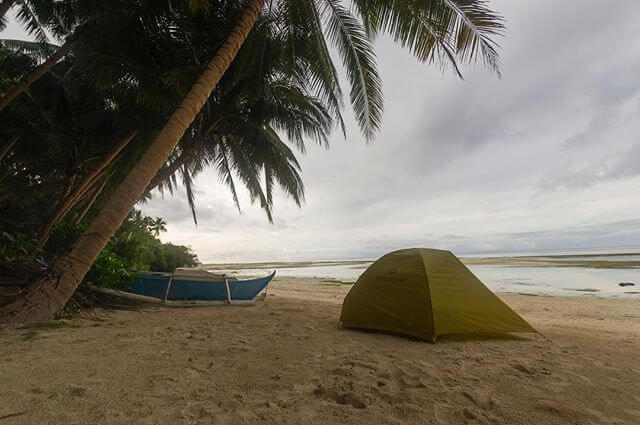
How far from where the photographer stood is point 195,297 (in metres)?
6.93

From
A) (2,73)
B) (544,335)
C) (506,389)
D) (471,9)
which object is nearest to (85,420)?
(506,389)

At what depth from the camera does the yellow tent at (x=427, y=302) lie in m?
4.05

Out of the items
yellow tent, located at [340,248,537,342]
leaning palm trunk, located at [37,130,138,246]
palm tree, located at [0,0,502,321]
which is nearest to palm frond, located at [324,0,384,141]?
palm tree, located at [0,0,502,321]

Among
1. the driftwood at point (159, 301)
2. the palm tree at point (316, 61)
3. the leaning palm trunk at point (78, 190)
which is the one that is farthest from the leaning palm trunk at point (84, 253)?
the leaning palm trunk at point (78, 190)

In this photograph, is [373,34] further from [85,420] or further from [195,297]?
[85,420]

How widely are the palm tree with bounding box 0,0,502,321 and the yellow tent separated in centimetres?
297

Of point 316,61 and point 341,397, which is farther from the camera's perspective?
point 316,61

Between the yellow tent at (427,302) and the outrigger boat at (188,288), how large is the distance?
330cm

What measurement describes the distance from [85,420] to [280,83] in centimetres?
838

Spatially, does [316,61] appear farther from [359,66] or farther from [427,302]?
[427,302]

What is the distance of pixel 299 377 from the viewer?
2.64m

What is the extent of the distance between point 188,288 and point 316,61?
5529mm

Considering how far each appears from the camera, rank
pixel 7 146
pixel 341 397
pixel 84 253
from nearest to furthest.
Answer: pixel 341 397, pixel 84 253, pixel 7 146

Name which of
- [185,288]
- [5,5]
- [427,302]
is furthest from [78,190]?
[427,302]
